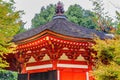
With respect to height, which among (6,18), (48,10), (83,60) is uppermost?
(48,10)

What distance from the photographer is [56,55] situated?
1043cm

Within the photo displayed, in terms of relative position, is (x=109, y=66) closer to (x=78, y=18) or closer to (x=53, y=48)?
(x=53, y=48)

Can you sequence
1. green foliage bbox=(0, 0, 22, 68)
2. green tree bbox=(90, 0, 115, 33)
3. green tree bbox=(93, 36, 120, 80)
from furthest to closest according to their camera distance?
green tree bbox=(90, 0, 115, 33), green foliage bbox=(0, 0, 22, 68), green tree bbox=(93, 36, 120, 80)

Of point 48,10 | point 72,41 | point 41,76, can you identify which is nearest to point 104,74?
point 72,41

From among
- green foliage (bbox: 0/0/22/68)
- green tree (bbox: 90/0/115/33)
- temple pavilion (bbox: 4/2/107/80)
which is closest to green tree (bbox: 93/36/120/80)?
temple pavilion (bbox: 4/2/107/80)

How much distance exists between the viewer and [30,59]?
11406mm

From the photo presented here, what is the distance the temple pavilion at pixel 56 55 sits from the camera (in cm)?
991

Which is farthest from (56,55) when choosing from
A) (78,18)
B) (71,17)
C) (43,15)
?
(43,15)

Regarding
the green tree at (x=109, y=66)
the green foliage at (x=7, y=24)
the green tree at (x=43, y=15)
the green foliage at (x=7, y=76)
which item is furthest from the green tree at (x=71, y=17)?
the green tree at (x=109, y=66)

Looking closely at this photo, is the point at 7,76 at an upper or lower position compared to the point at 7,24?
lower

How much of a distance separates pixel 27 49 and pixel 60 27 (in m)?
1.65

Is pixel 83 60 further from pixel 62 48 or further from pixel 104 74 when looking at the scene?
pixel 104 74

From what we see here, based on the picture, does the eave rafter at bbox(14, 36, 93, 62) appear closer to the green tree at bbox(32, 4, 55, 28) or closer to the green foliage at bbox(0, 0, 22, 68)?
the green foliage at bbox(0, 0, 22, 68)

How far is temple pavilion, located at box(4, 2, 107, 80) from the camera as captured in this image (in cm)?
991
